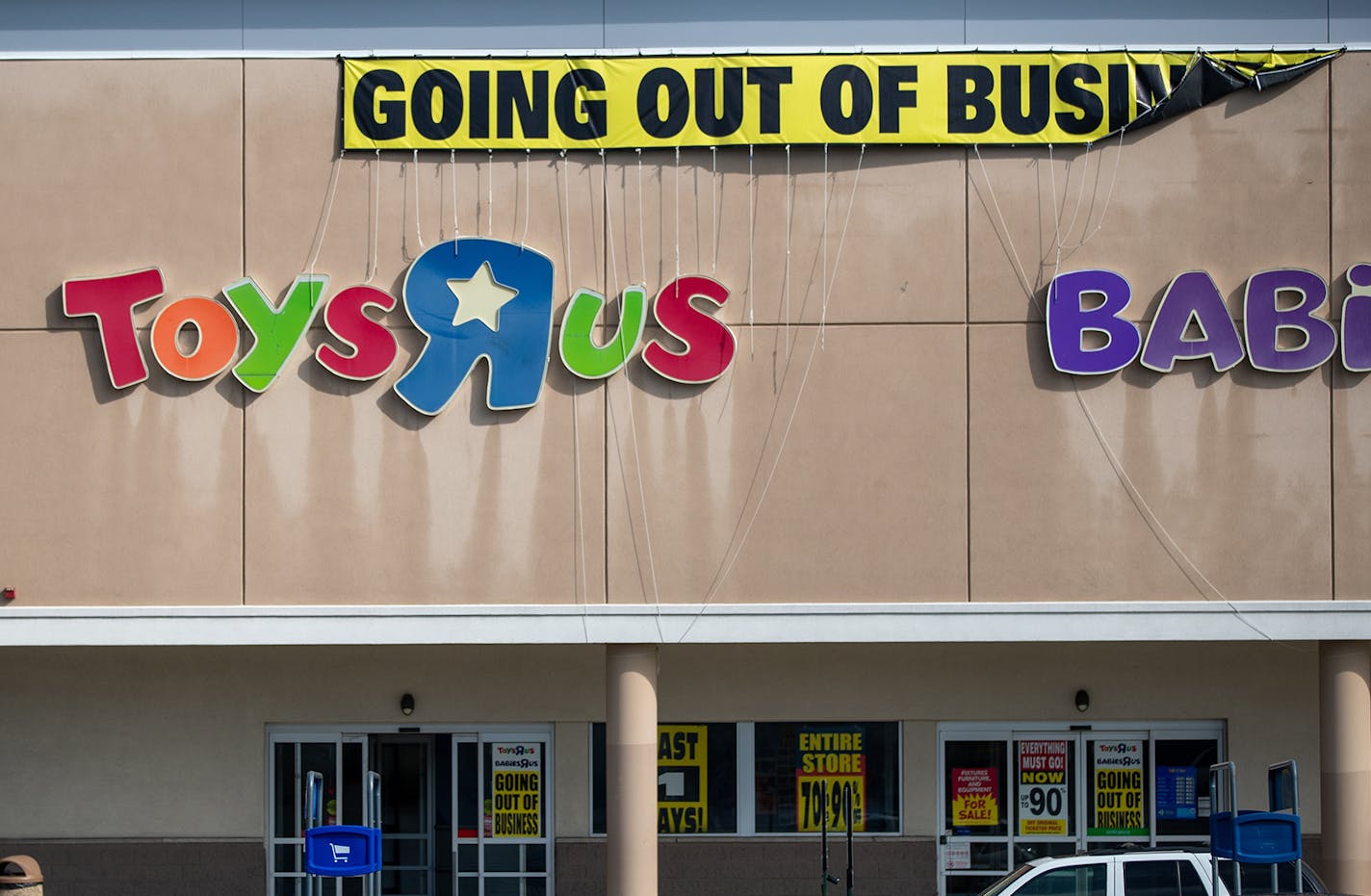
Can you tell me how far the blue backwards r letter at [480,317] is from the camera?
1593 cm

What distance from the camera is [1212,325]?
1599cm

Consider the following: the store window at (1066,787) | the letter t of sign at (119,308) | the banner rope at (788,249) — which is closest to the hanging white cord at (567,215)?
the banner rope at (788,249)

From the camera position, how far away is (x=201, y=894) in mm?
18062

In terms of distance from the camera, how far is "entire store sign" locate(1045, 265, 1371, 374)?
1594 cm

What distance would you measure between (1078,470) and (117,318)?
9.97 meters

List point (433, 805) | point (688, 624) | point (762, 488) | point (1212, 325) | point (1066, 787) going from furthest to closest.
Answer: point (433, 805) → point (1066, 787) → point (1212, 325) → point (762, 488) → point (688, 624)

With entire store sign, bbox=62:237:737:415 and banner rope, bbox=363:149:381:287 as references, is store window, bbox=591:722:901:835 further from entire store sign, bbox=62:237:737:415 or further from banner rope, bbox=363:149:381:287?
banner rope, bbox=363:149:381:287

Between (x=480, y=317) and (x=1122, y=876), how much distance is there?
8.21 metres

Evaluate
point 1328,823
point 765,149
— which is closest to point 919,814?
point 1328,823

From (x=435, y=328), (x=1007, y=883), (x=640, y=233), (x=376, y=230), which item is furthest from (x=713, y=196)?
(x=1007, y=883)

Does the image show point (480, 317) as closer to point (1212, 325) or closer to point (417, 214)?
point (417, 214)

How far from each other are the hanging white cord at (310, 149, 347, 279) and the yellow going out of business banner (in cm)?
30

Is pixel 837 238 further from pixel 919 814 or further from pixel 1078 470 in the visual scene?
pixel 919 814

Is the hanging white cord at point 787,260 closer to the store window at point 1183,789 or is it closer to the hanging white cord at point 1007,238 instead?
the hanging white cord at point 1007,238
